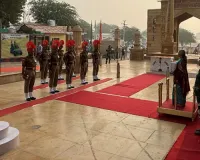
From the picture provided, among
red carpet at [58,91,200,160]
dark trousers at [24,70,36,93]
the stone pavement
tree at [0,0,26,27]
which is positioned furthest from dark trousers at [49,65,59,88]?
tree at [0,0,26,27]

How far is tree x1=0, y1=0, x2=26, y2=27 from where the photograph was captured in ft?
83.4

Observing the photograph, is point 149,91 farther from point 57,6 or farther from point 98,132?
point 57,6

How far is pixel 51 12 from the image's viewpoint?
3969 cm

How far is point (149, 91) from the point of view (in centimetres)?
966

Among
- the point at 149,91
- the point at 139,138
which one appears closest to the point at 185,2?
the point at 149,91

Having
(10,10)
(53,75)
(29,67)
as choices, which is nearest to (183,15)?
(10,10)

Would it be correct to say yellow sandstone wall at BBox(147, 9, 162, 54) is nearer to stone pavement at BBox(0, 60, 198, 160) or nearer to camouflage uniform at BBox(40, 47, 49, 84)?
camouflage uniform at BBox(40, 47, 49, 84)

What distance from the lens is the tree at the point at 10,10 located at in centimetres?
2542

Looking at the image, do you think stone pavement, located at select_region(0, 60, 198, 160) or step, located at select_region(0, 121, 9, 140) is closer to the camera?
stone pavement, located at select_region(0, 60, 198, 160)

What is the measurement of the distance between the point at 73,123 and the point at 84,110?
1.13m

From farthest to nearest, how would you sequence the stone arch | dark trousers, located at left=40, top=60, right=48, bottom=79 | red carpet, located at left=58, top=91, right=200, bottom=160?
the stone arch
dark trousers, located at left=40, top=60, right=48, bottom=79
red carpet, located at left=58, top=91, right=200, bottom=160

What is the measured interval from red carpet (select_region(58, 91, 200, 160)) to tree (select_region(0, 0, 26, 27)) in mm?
20116

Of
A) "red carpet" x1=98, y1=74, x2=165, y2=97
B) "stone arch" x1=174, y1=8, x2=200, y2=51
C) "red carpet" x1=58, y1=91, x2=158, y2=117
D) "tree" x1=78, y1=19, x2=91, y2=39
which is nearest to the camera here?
"red carpet" x1=58, y1=91, x2=158, y2=117

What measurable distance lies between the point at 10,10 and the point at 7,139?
966 inches
